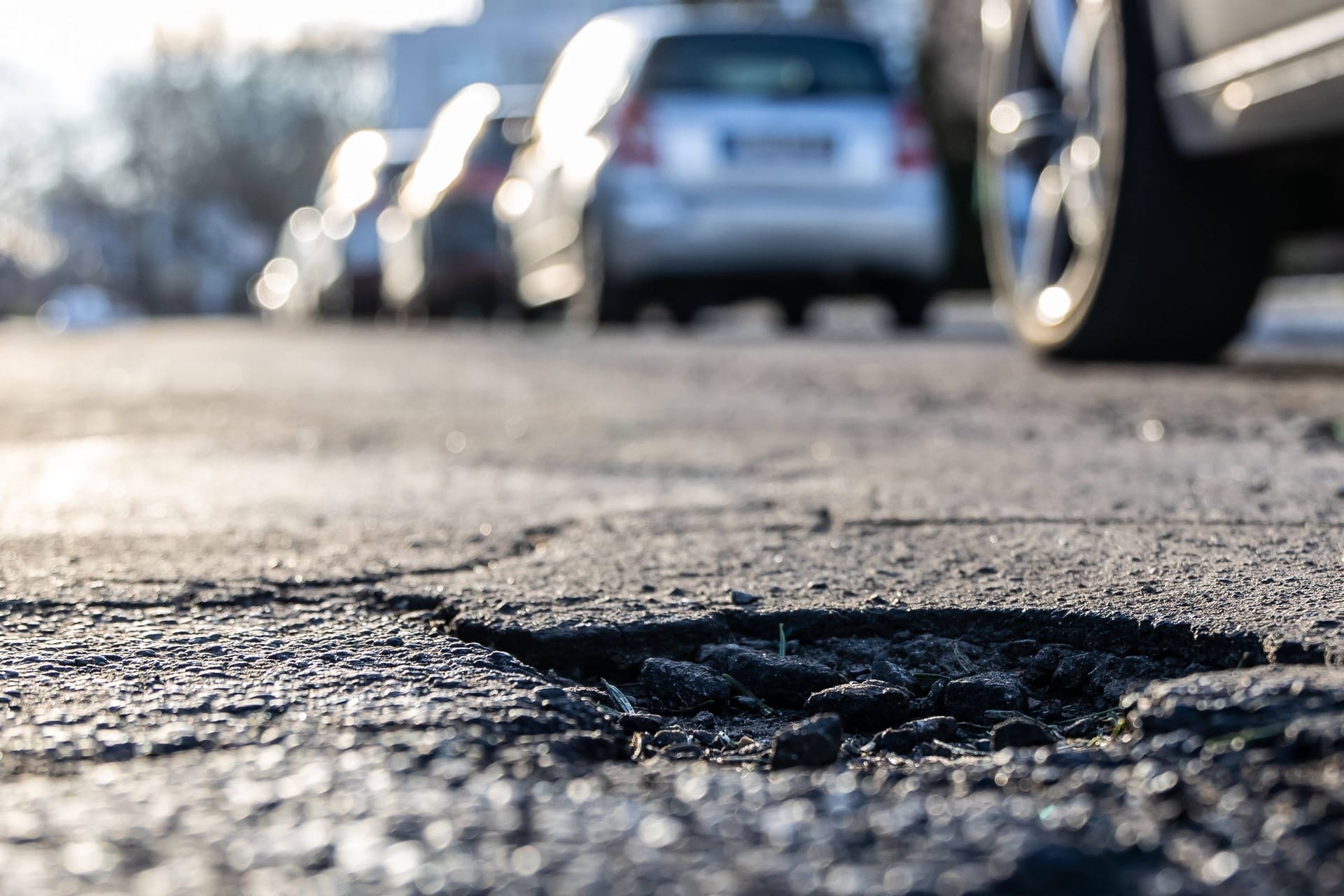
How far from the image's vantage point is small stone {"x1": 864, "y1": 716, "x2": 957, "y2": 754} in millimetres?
1176

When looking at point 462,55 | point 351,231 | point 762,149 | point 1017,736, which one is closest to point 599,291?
point 762,149

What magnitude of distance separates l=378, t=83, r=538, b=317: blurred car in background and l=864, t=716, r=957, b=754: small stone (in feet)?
28.4

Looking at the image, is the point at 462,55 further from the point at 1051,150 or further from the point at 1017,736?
the point at 1017,736

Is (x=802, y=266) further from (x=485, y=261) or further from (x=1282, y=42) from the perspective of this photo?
(x=1282, y=42)

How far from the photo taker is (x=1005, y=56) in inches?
165

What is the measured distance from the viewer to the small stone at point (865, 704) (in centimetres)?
128

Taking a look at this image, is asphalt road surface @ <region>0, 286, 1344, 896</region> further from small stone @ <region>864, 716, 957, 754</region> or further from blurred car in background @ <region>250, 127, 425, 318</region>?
blurred car in background @ <region>250, 127, 425, 318</region>

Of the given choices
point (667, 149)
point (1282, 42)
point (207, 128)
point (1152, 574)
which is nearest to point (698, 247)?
point (667, 149)

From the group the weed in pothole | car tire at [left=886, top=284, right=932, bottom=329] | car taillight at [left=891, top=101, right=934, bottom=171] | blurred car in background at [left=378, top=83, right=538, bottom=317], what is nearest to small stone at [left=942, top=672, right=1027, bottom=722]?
the weed in pothole

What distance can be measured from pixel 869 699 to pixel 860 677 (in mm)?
117

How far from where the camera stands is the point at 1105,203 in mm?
3615

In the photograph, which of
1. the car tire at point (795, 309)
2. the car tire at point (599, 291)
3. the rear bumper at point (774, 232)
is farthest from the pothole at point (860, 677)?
the car tire at point (795, 309)

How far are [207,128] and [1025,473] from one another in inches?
2019

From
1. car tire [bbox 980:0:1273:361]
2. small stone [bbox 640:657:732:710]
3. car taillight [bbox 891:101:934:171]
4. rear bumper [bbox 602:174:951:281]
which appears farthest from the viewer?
car taillight [bbox 891:101:934:171]
